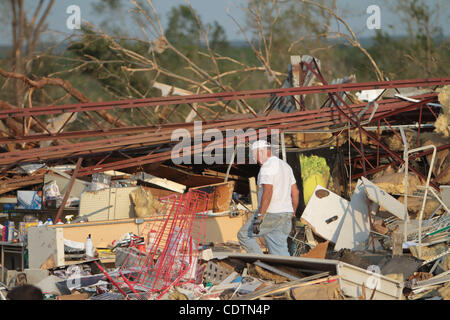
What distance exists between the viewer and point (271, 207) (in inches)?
232

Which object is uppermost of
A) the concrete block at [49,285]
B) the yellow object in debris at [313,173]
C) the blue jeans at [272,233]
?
the yellow object in debris at [313,173]

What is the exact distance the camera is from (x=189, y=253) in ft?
18.7

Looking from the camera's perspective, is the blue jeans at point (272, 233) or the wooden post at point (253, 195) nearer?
the blue jeans at point (272, 233)

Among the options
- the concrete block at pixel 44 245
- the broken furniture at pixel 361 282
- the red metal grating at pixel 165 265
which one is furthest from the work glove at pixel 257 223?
the concrete block at pixel 44 245

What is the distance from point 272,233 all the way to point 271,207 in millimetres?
278

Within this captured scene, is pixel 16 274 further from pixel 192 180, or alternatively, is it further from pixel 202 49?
pixel 202 49

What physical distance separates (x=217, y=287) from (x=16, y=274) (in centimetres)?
243

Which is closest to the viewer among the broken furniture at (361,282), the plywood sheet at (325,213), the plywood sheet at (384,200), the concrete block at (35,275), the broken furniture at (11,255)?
the broken furniture at (361,282)

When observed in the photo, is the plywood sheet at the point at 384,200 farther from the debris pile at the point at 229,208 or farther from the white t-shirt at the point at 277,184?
the white t-shirt at the point at 277,184

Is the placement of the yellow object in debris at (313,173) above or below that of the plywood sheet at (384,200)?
above

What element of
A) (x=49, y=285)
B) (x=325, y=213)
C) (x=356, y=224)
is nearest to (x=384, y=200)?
(x=356, y=224)

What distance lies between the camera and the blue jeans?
5.88 m

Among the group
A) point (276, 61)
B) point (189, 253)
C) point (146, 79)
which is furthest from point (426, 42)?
point (189, 253)

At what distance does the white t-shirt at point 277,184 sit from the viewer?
583 cm
